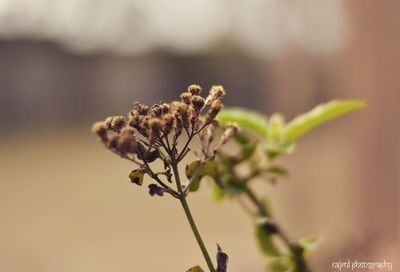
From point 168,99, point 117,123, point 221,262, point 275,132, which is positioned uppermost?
point 168,99

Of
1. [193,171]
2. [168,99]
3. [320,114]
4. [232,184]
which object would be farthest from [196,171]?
[168,99]

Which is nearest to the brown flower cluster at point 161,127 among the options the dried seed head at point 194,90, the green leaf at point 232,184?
the dried seed head at point 194,90

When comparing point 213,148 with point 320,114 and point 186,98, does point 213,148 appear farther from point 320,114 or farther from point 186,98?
point 320,114

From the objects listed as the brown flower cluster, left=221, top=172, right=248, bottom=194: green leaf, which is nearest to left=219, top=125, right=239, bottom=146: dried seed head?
the brown flower cluster

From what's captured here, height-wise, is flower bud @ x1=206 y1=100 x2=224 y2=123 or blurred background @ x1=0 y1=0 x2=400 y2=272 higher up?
blurred background @ x1=0 y1=0 x2=400 y2=272

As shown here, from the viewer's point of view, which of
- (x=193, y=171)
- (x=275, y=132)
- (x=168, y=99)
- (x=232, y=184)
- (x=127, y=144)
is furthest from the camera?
(x=168, y=99)

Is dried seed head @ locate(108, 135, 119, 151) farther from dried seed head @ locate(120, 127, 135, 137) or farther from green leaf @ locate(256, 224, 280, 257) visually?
green leaf @ locate(256, 224, 280, 257)
